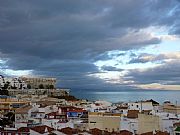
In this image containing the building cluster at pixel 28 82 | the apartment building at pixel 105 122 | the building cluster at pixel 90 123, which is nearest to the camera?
the building cluster at pixel 90 123

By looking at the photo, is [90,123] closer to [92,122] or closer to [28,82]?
[92,122]

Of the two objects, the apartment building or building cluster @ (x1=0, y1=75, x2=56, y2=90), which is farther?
building cluster @ (x1=0, y1=75, x2=56, y2=90)

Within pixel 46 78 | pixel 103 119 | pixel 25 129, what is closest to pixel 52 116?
pixel 103 119

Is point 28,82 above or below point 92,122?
above

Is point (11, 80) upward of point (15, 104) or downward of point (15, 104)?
upward

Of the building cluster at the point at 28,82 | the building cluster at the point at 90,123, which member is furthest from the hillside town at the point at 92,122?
the building cluster at the point at 28,82

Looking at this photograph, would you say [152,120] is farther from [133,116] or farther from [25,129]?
[25,129]

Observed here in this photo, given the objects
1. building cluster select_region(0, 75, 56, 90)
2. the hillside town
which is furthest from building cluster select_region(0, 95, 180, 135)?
building cluster select_region(0, 75, 56, 90)

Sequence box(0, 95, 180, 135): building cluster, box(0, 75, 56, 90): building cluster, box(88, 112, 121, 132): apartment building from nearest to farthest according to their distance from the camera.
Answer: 1. box(0, 95, 180, 135): building cluster
2. box(88, 112, 121, 132): apartment building
3. box(0, 75, 56, 90): building cluster

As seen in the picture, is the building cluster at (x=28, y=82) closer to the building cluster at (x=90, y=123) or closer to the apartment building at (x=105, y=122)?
the building cluster at (x=90, y=123)

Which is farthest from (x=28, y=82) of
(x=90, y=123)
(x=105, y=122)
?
(x=105, y=122)

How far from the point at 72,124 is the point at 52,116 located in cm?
813

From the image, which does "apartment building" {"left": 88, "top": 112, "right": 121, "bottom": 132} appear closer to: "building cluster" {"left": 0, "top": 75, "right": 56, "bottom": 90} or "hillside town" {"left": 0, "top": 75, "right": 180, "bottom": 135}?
"hillside town" {"left": 0, "top": 75, "right": 180, "bottom": 135}

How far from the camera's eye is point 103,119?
1454 inches
